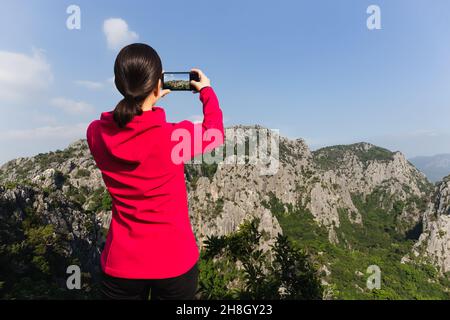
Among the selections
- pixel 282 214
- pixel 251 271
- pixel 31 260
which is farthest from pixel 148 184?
pixel 282 214

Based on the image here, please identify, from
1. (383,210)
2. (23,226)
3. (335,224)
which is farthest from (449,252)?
(23,226)

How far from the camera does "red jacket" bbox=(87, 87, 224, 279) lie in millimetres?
1915

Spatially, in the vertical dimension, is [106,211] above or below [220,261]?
below

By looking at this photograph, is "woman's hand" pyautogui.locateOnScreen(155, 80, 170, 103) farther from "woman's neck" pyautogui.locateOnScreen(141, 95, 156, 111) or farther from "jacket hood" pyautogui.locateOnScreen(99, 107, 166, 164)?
"jacket hood" pyautogui.locateOnScreen(99, 107, 166, 164)

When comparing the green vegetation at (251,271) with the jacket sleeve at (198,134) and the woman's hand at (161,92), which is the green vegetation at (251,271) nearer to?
the jacket sleeve at (198,134)

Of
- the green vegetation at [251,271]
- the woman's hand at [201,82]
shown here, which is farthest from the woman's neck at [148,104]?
the green vegetation at [251,271]

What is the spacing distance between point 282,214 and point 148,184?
Result: 119338 mm

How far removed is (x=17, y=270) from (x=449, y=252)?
117 m

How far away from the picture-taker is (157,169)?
1.98 m

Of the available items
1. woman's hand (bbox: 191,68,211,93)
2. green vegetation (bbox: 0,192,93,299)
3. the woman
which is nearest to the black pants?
the woman

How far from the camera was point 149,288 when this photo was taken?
2176 mm

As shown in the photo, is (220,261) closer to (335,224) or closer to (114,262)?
(114,262)

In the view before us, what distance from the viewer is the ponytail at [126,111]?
73.4 inches

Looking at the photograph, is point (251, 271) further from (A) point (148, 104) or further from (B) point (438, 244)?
(B) point (438, 244)
